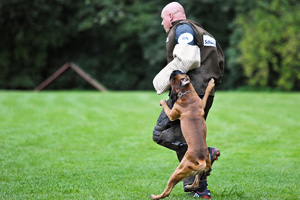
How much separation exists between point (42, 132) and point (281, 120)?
19.3ft

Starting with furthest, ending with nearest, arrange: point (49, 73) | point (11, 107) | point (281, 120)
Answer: point (49, 73)
point (11, 107)
point (281, 120)

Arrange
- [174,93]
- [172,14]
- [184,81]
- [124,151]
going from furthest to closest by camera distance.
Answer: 1. [124,151]
2. [172,14]
3. [174,93]
4. [184,81]

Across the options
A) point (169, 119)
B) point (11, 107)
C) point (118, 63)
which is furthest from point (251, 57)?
point (169, 119)

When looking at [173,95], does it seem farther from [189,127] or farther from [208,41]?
[208,41]

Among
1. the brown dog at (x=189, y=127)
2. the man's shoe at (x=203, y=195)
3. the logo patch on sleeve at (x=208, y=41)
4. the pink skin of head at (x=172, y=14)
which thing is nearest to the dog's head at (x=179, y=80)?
the brown dog at (x=189, y=127)

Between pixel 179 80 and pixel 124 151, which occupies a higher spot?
pixel 179 80

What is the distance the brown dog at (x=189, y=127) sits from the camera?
4.11 m

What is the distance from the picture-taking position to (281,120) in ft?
35.1

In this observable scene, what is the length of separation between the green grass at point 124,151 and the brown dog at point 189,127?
2.24 ft

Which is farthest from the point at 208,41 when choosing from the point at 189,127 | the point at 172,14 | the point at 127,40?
the point at 127,40

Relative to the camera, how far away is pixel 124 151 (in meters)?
7.51

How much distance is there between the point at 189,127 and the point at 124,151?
347 centimetres

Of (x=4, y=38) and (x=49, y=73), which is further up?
(x=4, y=38)

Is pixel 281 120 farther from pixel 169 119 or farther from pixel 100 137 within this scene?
pixel 169 119
